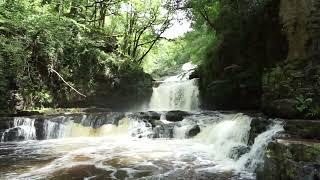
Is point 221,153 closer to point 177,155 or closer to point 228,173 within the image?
point 177,155

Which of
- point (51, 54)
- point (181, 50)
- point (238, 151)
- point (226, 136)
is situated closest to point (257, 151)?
point (238, 151)

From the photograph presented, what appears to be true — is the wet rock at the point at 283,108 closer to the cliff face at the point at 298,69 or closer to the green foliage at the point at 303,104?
the cliff face at the point at 298,69

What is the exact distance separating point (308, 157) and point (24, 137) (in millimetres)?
11239

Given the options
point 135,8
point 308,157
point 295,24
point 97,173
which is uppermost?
point 135,8

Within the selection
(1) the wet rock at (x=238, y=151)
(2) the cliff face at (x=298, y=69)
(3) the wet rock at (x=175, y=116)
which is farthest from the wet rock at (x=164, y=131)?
(1) the wet rock at (x=238, y=151)

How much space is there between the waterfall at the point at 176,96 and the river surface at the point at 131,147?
5.61 metres

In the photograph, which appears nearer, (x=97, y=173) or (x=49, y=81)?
(x=97, y=173)

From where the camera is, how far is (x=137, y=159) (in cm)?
977

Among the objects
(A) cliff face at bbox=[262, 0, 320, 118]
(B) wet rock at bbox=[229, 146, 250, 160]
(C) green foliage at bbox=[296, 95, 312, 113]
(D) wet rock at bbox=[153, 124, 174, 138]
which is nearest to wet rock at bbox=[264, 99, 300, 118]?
(A) cliff face at bbox=[262, 0, 320, 118]

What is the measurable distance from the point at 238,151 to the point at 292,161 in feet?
10.7

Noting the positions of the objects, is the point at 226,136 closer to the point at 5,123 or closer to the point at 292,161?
the point at 292,161

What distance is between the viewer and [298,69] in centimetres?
1096

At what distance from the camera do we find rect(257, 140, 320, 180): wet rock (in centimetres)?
607

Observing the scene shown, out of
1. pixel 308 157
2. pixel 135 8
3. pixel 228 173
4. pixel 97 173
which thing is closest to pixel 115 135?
pixel 97 173
